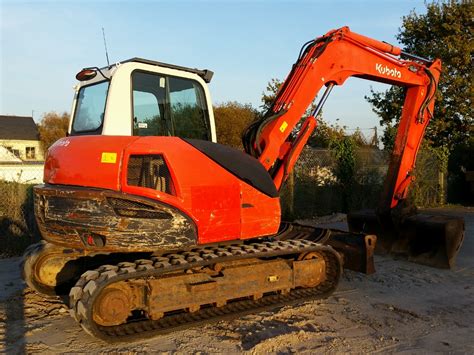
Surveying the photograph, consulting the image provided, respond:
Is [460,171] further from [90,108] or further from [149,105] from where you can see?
[90,108]

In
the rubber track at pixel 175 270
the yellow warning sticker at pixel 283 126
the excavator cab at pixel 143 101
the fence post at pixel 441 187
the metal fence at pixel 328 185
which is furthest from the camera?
the fence post at pixel 441 187

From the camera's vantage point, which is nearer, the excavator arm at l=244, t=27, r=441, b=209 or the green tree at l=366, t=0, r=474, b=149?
the excavator arm at l=244, t=27, r=441, b=209

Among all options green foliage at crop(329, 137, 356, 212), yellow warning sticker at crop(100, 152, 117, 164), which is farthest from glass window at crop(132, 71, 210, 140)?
green foliage at crop(329, 137, 356, 212)

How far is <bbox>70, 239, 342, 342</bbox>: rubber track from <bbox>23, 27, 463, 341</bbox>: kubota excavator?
0.01m

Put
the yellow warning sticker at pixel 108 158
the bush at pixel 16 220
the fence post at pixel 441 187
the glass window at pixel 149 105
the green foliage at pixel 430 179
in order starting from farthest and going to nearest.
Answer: the fence post at pixel 441 187
the green foliage at pixel 430 179
the bush at pixel 16 220
the glass window at pixel 149 105
the yellow warning sticker at pixel 108 158

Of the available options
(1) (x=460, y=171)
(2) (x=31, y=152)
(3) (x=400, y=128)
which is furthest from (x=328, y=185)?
(2) (x=31, y=152)

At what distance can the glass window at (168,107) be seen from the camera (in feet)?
16.3

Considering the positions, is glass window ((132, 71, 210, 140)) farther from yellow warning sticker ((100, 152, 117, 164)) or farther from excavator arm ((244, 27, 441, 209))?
excavator arm ((244, 27, 441, 209))

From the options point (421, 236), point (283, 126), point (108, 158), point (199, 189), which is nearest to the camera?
point (108, 158)

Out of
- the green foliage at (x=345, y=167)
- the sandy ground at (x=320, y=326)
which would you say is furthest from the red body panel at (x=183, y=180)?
the green foliage at (x=345, y=167)

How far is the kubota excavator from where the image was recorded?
175 inches

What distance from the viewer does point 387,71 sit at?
7.04 metres

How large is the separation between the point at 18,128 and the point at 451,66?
4702cm

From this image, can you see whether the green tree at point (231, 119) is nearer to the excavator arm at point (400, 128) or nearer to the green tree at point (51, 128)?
the excavator arm at point (400, 128)
